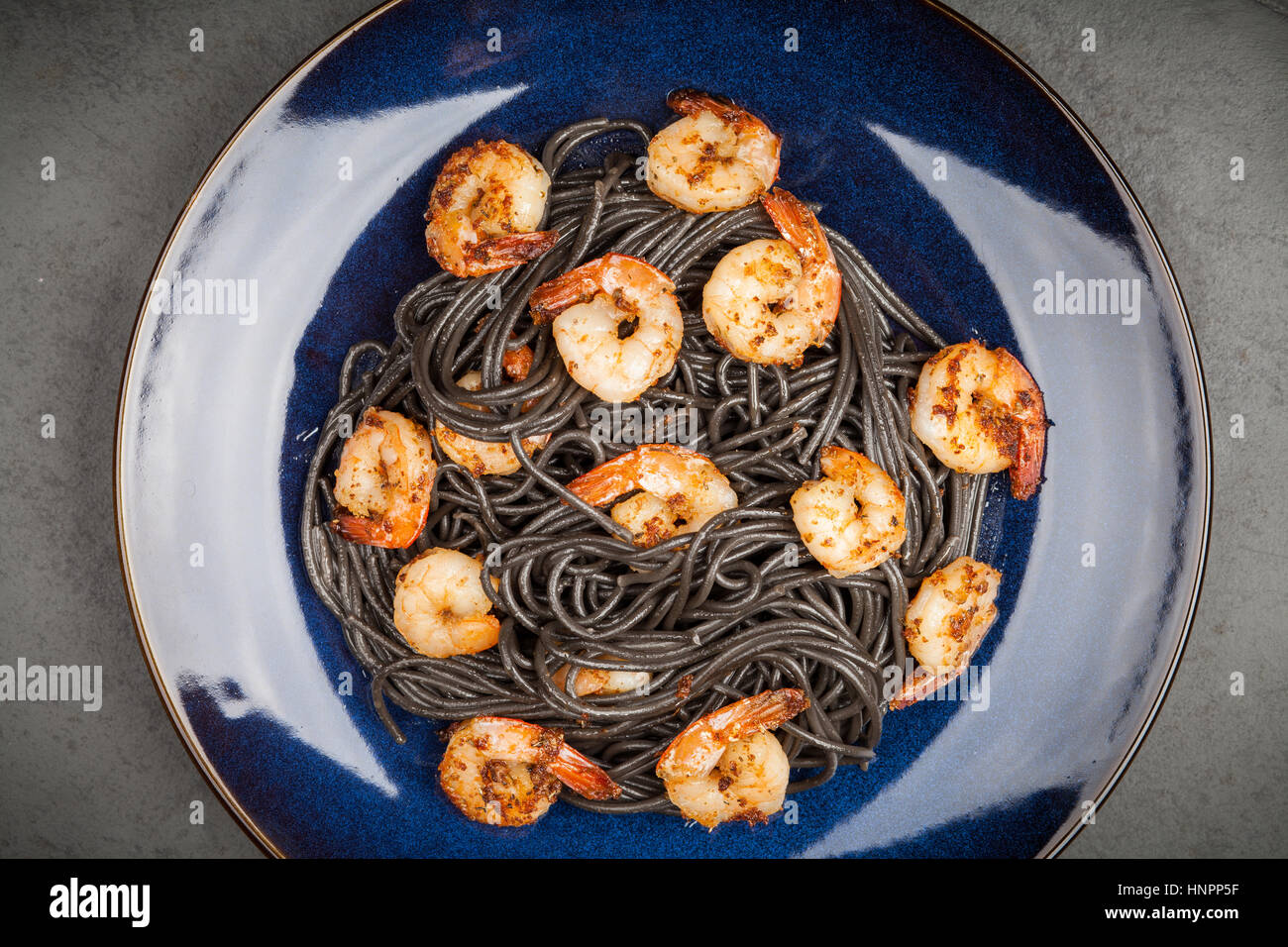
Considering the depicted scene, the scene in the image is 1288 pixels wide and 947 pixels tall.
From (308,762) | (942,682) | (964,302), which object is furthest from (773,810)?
(964,302)

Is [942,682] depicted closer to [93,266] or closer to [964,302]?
[964,302]

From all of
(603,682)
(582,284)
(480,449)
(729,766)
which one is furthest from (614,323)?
(729,766)

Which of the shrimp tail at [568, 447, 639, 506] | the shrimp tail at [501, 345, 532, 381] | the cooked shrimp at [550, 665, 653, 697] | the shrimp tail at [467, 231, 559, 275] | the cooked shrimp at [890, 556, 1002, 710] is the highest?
the shrimp tail at [467, 231, 559, 275]

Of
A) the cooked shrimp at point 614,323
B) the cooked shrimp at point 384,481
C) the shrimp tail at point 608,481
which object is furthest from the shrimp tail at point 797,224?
the cooked shrimp at point 384,481

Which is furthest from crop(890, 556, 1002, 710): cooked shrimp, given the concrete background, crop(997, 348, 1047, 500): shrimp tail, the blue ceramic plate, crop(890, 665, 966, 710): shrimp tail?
the concrete background

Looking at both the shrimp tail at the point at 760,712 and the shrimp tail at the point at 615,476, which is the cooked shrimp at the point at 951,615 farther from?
the shrimp tail at the point at 615,476

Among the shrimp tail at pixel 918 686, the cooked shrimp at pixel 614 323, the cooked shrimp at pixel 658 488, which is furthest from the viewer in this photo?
the shrimp tail at pixel 918 686

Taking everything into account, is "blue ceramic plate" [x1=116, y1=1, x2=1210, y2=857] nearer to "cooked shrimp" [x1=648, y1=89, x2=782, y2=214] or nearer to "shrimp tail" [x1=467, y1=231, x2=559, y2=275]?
"cooked shrimp" [x1=648, y1=89, x2=782, y2=214]
